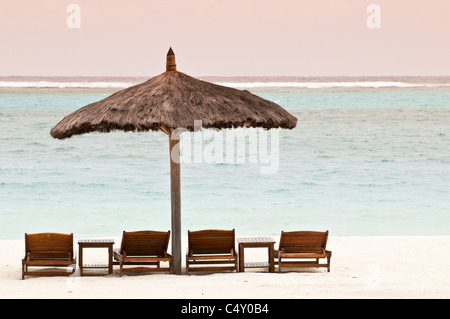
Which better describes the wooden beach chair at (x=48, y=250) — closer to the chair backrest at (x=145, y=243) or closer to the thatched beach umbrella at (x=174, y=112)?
the chair backrest at (x=145, y=243)

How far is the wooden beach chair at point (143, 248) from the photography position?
7543 millimetres

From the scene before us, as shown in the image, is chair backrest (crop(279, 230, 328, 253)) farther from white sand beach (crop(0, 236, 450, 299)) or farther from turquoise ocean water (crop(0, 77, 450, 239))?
turquoise ocean water (crop(0, 77, 450, 239))

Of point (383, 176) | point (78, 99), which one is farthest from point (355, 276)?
point (78, 99)

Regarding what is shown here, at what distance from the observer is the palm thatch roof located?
292 inches

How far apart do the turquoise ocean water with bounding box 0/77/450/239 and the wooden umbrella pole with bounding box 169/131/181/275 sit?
5.03m

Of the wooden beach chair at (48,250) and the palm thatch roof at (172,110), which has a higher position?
the palm thatch roof at (172,110)

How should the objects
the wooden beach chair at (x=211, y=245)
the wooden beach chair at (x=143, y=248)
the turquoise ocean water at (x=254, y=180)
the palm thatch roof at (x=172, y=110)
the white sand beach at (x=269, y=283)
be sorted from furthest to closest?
the turquoise ocean water at (x=254, y=180), the wooden beach chair at (x=211, y=245), the wooden beach chair at (x=143, y=248), the palm thatch roof at (x=172, y=110), the white sand beach at (x=269, y=283)

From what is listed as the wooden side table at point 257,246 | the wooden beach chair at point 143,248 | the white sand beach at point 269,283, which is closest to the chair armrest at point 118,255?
the wooden beach chair at point 143,248

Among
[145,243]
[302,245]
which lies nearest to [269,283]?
[302,245]

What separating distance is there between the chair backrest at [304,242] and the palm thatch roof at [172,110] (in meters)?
1.16

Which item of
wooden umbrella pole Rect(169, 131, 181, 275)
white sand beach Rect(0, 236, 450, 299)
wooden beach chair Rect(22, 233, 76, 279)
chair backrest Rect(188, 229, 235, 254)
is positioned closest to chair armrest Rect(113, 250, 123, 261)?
white sand beach Rect(0, 236, 450, 299)

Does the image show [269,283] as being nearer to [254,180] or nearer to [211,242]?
[211,242]

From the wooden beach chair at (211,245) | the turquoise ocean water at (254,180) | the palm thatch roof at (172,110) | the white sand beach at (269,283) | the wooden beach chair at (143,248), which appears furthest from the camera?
the turquoise ocean water at (254,180)
